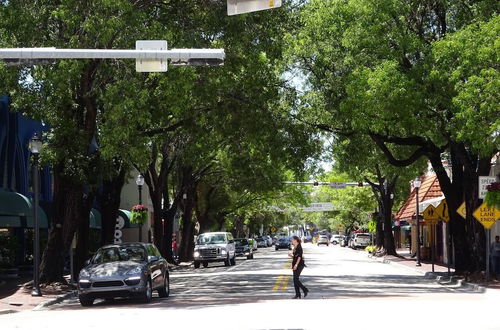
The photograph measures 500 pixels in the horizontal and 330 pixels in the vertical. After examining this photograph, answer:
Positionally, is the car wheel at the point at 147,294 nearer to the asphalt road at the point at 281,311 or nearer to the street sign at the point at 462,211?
the asphalt road at the point at 281,311

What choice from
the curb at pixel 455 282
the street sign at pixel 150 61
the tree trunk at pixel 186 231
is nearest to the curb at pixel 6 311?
the street sign at pixel 150 61

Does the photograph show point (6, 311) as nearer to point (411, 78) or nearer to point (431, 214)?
point (411, 78)

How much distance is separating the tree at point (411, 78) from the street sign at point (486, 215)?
1.52 m

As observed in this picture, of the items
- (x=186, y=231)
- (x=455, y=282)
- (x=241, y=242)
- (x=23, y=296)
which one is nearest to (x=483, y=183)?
(x=455, y=282)

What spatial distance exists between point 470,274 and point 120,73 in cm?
1446

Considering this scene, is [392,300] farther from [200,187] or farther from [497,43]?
[200,187]

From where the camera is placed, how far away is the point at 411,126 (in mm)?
25109

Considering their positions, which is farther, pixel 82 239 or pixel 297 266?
pixel 82 239

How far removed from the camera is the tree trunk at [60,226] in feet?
84.3

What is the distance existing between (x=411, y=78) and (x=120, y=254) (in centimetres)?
1081

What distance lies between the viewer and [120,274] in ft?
64.4

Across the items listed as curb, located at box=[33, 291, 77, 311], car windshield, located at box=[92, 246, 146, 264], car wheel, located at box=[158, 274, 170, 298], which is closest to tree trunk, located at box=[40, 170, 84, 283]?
curb, located at box=[33, 291, 77, 311]

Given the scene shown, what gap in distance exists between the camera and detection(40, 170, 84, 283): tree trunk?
2569 centimetres

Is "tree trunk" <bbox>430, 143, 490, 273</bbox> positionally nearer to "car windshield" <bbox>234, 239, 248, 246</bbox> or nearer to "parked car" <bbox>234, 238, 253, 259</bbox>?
"parked car" <bbox>234, 238, 253, 259</bbox>
